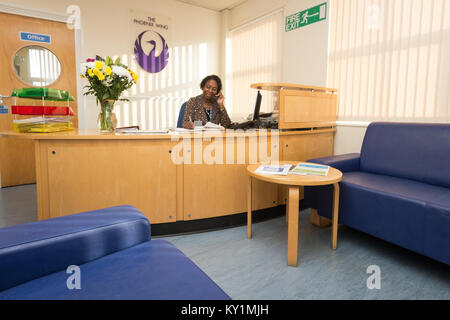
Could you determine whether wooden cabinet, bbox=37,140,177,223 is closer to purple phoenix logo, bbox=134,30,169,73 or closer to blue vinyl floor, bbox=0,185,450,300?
blue vinyl floor, bbox=0,185,450,300

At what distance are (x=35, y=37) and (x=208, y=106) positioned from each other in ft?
9.22

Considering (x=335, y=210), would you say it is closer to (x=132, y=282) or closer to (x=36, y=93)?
(x=132, y=282)

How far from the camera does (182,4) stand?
5172 millimetres

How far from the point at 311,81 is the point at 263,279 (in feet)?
9.59

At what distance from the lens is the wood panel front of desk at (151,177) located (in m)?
2.05

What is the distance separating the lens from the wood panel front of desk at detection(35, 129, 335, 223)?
205 centimetres

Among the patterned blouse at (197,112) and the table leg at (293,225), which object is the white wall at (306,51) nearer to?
the patterned blouse at (197,112)

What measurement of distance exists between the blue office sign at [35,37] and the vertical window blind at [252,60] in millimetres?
3015

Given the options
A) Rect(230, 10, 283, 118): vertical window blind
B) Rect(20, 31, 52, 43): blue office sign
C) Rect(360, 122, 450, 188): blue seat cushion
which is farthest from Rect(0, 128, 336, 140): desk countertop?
Rect(20, 31, 52, 43): blue office sign

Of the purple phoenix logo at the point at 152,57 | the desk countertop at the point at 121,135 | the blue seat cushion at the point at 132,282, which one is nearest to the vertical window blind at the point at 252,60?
the purple phoenix logo at the point at 152,57

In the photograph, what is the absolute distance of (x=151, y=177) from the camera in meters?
2.31

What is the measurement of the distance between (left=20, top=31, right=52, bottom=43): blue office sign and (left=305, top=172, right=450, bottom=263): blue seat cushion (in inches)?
168

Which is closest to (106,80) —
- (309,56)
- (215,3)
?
(309,56)
